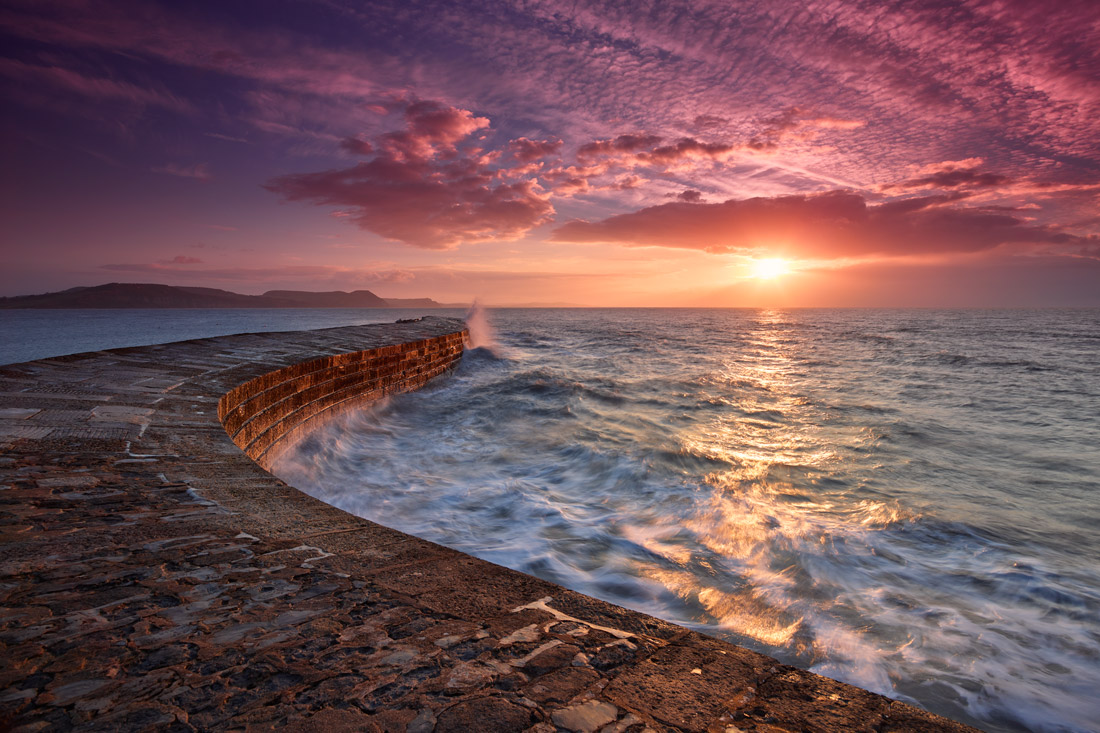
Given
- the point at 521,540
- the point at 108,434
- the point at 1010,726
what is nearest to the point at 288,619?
the point at 108,434

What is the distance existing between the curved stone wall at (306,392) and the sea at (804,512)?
306mm

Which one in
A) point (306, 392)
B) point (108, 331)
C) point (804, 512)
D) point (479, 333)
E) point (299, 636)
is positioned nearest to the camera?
point (299, 636)

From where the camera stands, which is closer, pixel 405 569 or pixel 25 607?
pixel 25 607

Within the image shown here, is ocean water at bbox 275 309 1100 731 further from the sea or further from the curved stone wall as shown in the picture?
the curved stone wall

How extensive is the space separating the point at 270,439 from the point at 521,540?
3.35 m

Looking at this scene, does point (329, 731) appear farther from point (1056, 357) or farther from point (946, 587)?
point (1056, 357)

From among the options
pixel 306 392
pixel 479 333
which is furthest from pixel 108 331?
pixel 306 392

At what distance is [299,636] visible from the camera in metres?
1.54

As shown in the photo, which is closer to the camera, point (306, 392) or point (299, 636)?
point (299, 636)

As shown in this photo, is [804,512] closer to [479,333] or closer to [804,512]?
[804,512]

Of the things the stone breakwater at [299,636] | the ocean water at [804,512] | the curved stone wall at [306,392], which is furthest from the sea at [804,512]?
the stone breakwater at [299,636]

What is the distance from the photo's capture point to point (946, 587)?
4008mm

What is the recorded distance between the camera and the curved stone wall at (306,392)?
17.0 feet

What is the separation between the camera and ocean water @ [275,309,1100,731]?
3209 millimetres
